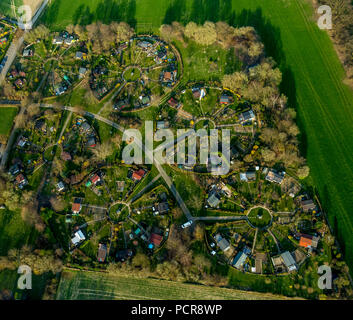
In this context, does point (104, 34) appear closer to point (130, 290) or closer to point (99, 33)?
point (99, 33)

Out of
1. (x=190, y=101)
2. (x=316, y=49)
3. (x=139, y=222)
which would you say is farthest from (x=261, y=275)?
(x=316, y=49)

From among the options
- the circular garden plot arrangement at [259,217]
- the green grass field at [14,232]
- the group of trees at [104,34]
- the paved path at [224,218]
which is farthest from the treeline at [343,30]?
the green grass field at [14,232]

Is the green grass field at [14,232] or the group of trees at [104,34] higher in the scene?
the group of trees at [104,34]

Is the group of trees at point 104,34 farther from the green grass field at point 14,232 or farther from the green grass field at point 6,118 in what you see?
the green grass field at point 14,232

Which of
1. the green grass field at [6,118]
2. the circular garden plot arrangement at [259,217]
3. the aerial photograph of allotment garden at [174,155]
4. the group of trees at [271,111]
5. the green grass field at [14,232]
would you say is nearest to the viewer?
the aerial photograph of allotment garden at [174,155]
